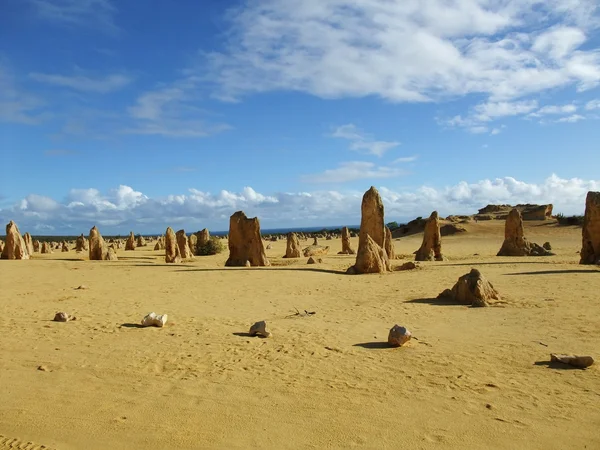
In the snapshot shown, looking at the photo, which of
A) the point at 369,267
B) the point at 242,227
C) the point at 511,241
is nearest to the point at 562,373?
the point at 369,267

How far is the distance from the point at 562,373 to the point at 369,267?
10260 mm

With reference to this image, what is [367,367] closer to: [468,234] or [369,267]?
[369,267]

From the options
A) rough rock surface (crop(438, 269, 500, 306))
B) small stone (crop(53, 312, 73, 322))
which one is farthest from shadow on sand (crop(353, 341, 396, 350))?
small stone (crop(53, 312, 73, 322))

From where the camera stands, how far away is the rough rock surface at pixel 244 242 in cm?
A: 1938

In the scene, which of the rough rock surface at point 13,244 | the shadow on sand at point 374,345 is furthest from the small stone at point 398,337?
the rough rock surface at point 13,244

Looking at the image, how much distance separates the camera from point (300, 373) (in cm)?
607

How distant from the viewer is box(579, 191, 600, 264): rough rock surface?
17.0 metres

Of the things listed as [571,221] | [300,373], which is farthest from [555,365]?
[571,221]

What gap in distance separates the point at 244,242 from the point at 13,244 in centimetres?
1195

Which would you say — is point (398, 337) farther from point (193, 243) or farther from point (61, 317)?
point (193, 243)

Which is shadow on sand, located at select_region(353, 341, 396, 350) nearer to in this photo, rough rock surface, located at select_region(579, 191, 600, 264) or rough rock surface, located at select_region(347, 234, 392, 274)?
rough rock surface, located at select_region(347, 234, 392, 274)

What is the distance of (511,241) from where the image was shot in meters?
22.3

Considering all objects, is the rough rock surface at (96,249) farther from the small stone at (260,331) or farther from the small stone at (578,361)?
the small stone at (578,361)

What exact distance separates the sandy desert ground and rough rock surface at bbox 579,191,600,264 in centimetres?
672
